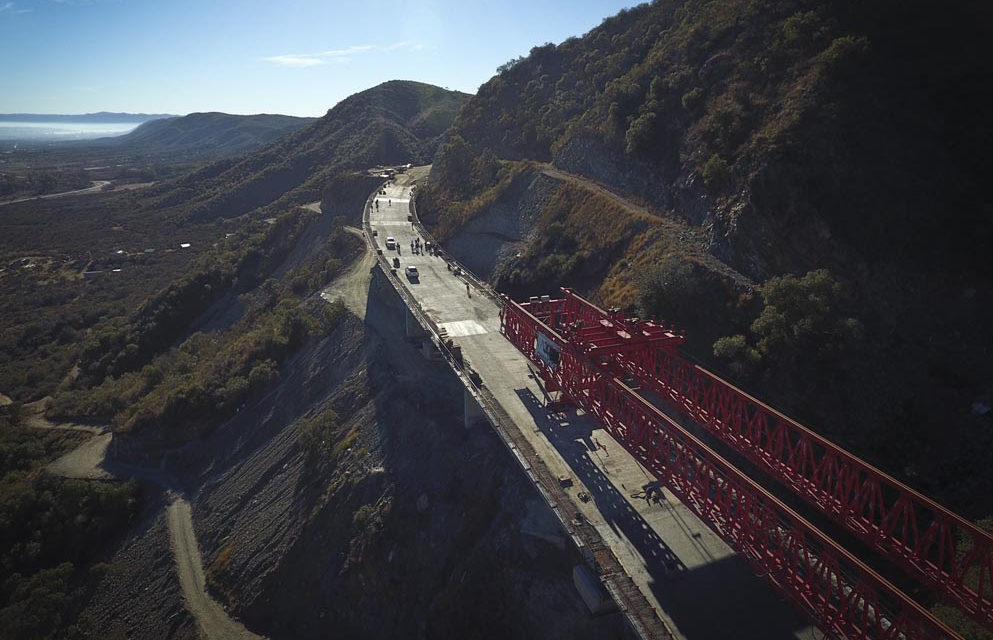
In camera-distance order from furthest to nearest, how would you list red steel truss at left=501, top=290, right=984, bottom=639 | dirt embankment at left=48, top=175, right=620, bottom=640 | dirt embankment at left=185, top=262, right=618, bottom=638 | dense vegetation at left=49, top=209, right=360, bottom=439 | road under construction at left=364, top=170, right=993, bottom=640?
1. dense vegetation at left=49, top=209, right=360, bottom=439
2. dirt embankment at left=48, top=175, right=620, bottom=640
3. dirt embankment at left=185, top=262, right=618, bottom=638
4. road under construction at left=364, top=170, right=993, bottom=640
5. red steel truss at left=501, top=290, right=984, bottom=639

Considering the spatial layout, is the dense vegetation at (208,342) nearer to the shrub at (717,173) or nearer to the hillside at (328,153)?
the shrub at (717,173)

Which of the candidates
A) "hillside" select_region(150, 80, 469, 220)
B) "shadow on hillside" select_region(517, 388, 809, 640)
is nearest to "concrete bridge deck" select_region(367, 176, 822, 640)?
"shadow on hillside" select_region(517, 388, 809, 640)

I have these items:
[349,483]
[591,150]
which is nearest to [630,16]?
[591,150]

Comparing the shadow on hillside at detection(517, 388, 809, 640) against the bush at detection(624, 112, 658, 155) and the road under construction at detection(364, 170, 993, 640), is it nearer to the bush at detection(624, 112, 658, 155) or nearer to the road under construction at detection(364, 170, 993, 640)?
the road under construction at detection(364, 170, 993, 640)

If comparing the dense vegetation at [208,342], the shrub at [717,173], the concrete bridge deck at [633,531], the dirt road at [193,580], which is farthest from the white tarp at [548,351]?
the dense vegetation at [208,342]

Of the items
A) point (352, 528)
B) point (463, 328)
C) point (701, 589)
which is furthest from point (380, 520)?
point (701, 589)

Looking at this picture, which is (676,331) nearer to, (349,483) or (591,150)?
(349,483)
